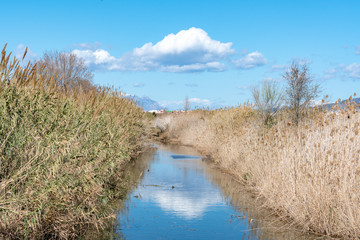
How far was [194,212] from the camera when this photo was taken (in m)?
9.83

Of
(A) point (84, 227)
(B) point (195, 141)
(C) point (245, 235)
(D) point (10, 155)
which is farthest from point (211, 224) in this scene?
(B) point (195, 141)

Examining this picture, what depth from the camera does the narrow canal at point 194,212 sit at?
8.16m

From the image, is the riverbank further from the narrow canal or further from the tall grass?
the tall grass

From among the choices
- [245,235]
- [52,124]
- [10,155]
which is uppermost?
[52,124]

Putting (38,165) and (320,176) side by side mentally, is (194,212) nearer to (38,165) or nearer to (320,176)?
(320,176)

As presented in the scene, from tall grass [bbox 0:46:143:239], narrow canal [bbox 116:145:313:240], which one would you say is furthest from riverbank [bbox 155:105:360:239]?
tall grass [bbox 0:46:143:239]

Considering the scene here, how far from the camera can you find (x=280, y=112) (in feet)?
59.8

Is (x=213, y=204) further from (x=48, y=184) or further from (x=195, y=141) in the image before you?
(x=195, y=141)

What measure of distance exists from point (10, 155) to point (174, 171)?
36.3 ft

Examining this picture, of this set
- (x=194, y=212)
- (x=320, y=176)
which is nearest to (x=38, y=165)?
(x=194, y=212)

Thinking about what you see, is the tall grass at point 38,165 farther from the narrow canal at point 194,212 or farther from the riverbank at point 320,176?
the riverbank at point 320,176

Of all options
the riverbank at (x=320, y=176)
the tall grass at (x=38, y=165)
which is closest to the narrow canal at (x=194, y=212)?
the riverbank at (x=320, y=176)

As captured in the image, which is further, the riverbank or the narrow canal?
the narrow canal

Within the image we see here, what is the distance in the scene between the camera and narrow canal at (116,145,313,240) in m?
8.16
